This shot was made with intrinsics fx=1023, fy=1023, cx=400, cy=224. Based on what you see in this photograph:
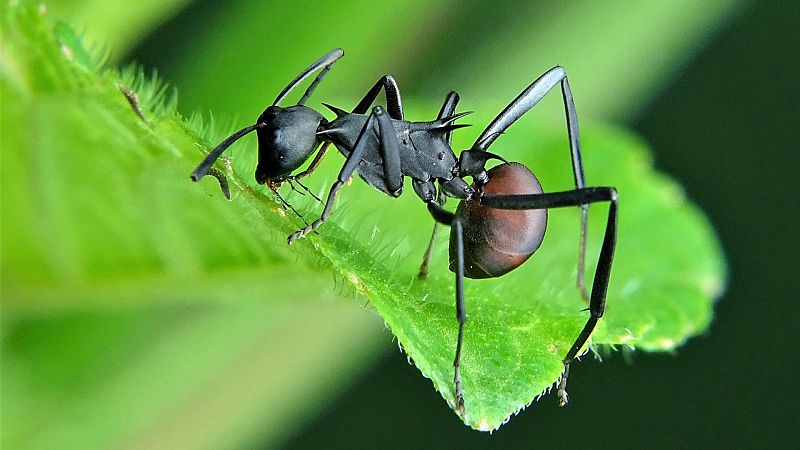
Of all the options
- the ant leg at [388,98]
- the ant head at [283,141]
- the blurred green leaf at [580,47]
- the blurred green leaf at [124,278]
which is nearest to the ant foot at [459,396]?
the blurred green leaf at [124,278]

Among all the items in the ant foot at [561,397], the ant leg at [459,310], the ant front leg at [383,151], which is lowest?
the ant foot at [561,397]

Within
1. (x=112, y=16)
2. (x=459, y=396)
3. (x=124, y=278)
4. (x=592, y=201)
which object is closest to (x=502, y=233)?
(x=592, y=201)

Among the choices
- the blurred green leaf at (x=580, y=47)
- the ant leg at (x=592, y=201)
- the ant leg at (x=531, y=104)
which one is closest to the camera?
the ant leg at (x=592, y=201)

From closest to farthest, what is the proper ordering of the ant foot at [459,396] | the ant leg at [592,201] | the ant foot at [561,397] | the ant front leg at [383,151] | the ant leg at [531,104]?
1. the ant foot at [459,396]
2. the ant leg at [592,201]
3. the ant front leg at [383,151]
4. the ant foot at [561,397]
5. the ant leg at [531,104]

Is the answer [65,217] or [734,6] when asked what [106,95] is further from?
[734,6]

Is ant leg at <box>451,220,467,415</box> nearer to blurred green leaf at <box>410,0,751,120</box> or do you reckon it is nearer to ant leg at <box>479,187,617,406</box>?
ant leg at <box>479,187,617,406</box>

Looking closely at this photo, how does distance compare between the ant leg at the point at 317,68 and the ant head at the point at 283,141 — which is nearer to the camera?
the ant head at the point at 283,141

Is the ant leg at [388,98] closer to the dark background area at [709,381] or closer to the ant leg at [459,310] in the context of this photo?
the ant leg at [459,310]

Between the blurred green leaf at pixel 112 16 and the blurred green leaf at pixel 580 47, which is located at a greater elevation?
the blurred green leaf at pixel 112 16

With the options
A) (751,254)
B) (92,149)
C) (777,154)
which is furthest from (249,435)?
(777,154)
